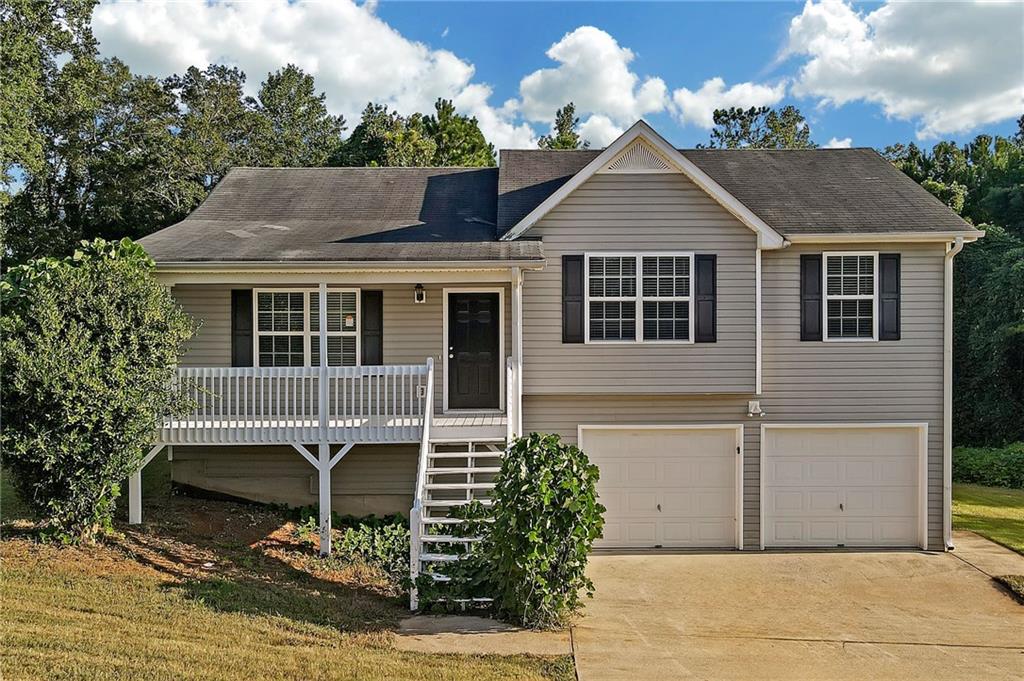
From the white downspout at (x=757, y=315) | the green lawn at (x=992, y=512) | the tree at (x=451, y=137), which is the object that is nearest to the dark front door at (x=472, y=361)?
the white downspout at (x=757, y=315)

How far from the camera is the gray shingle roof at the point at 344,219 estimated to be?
34.0 ft

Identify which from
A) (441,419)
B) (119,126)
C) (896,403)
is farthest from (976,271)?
(119,126)

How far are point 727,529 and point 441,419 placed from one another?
4797mm

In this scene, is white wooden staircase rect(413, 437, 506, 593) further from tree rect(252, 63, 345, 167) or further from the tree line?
tree rect(252, 63, 345, 167)

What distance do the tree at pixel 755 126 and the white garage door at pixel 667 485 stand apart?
24.8 meters

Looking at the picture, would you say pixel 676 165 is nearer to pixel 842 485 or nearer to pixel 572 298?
pixel 572 298

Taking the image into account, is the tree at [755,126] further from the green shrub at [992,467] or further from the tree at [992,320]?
the green shrub at [992,467]

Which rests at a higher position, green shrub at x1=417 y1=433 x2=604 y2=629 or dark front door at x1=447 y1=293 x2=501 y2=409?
dark front door at x1=447 y1=293 x2=501 y2=409

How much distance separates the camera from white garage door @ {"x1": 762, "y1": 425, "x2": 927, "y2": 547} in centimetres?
1148

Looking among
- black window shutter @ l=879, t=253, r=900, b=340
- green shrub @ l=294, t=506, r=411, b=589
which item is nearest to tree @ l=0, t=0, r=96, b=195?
green shrub @ l=294, t=506, r=411, b=589

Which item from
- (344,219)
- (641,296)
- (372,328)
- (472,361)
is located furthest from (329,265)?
(641,296)

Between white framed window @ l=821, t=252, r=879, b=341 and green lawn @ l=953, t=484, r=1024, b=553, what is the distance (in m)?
4.20

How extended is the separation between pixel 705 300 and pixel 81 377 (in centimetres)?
831

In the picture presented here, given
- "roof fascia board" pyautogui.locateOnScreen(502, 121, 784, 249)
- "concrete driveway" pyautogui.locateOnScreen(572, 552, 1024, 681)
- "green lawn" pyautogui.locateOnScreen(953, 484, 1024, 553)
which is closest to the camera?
"concrete driveway" pyautogui.locateOnScreen(572, 552, 1024, 681)
